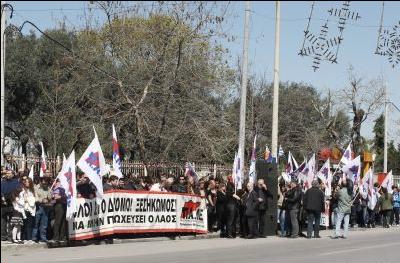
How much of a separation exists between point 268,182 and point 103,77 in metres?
11.2

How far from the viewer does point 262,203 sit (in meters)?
21.5

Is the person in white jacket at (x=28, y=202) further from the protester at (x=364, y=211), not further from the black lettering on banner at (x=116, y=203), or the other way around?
the protester at (x=364, y=211)

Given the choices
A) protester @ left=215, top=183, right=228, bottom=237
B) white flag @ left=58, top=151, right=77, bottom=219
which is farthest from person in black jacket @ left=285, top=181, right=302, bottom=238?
white flag @ left=58, top=151, right=77, bottom=219

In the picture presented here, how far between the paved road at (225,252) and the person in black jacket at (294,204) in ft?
4.47

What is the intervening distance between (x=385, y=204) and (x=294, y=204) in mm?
7797

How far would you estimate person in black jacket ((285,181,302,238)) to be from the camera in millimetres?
22000

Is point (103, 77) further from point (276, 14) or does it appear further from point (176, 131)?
point (276, 14)

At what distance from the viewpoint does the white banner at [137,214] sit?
699 inches

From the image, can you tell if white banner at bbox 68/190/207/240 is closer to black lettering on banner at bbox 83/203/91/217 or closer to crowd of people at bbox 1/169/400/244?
black lettering on banner at bbox 83/203/91/217

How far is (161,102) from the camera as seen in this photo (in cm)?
3116

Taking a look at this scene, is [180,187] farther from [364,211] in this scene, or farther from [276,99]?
[364,211]

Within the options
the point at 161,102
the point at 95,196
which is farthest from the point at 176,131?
the point at 95,196

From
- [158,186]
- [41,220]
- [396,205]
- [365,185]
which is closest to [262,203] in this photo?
[158,186]

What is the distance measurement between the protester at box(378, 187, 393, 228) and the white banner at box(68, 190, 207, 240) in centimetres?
999
